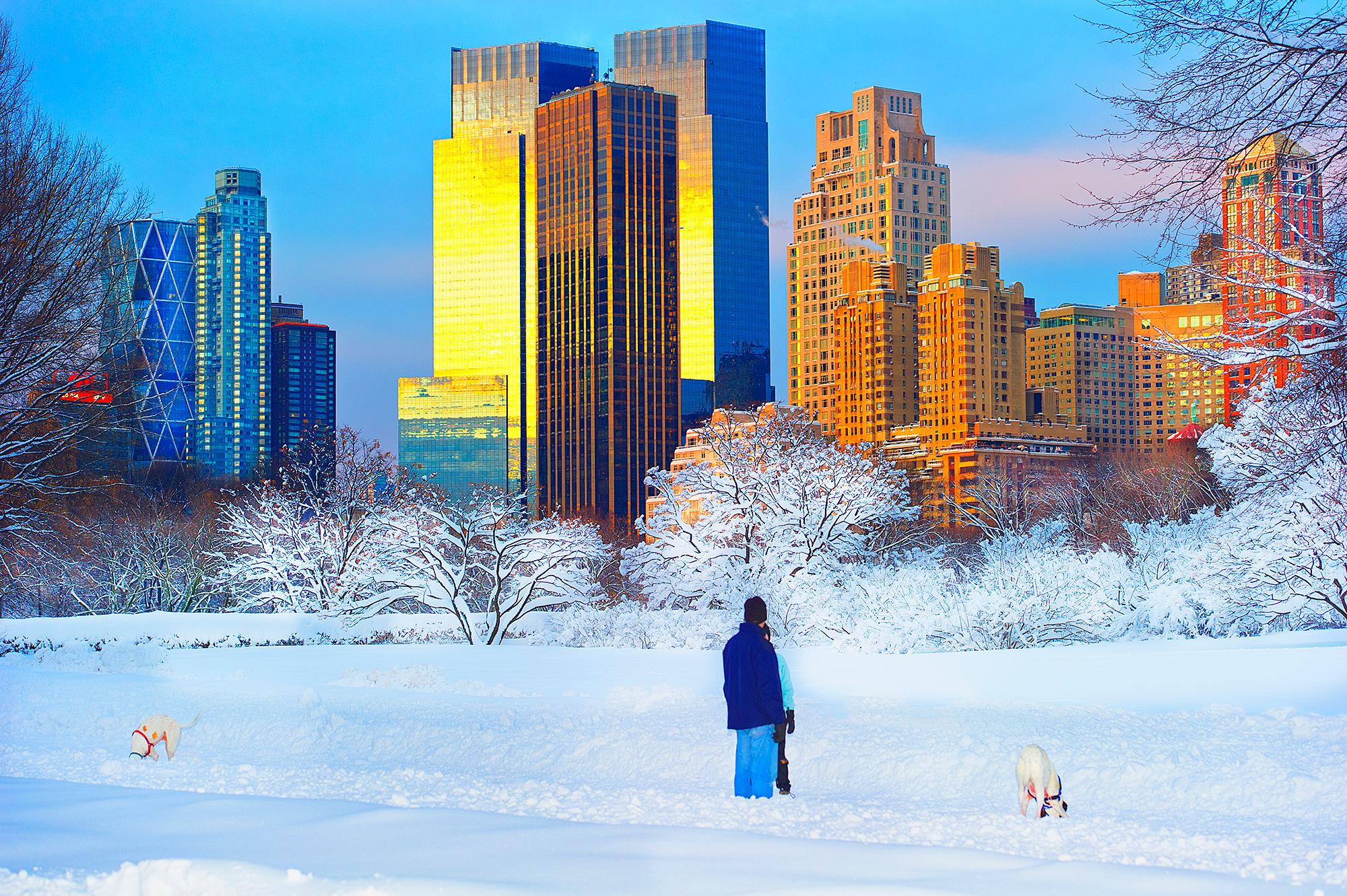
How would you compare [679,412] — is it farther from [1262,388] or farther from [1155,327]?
[1155,327]

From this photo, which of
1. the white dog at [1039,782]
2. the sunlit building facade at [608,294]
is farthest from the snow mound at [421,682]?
the sunlit building facade at [608,294]

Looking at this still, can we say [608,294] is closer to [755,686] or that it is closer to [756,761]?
[756,761]

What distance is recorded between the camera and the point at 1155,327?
40.3 feet

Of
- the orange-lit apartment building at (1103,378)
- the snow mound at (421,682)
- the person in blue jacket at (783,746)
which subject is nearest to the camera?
the person in blue jacket at (783,746)

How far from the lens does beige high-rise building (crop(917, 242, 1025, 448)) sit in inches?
6644

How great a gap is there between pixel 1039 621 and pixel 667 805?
54.7ft

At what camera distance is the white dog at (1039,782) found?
917cm

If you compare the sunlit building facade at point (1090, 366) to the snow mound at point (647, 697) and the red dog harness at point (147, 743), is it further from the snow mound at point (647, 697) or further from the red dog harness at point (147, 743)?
the red dog harness at point (147, 743)

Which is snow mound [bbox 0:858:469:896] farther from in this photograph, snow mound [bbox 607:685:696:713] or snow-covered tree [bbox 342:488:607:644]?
snow-covered tree [bbox 342:488:607:644]

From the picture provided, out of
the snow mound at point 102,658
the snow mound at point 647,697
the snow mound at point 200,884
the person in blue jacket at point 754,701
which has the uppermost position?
the person in blue jacket at point 754,701

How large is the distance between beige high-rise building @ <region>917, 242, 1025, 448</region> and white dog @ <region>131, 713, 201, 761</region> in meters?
156

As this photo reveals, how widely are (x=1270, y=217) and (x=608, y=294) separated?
169 m

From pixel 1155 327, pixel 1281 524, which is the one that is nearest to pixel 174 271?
pixel 1281 524

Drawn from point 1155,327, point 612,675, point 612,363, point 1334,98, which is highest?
point 612,363
